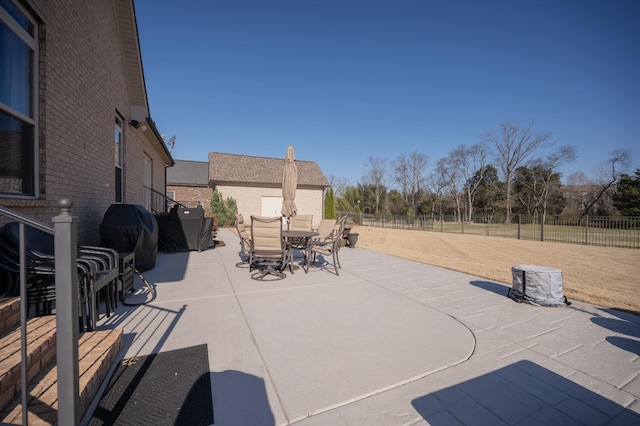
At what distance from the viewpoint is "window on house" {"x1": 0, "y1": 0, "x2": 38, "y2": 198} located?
9.94 feet

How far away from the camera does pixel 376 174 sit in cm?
4791

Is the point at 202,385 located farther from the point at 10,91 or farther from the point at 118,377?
the point at 10,91

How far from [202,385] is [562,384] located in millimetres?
2743

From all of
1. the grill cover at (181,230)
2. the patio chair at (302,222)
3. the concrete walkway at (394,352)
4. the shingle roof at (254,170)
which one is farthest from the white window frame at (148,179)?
the shingle roof at (254,170)

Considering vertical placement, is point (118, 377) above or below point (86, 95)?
below

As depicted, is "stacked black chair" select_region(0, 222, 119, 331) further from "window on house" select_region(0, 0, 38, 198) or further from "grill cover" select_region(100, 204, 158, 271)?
"grill cover" select_region(100, 204, 158, 271)

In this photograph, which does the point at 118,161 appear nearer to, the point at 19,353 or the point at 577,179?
the point at 19,353

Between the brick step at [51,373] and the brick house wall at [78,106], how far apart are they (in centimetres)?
117

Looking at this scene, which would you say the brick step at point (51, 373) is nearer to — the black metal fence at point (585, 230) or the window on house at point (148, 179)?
the window on house at point (148, 179)

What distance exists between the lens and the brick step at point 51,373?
1.51 meters

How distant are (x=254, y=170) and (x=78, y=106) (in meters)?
20.0

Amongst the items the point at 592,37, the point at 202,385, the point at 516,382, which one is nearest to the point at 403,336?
the point at 516,382

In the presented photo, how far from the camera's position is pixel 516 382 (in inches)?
86.0

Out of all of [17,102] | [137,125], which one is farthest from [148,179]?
[17,102]
